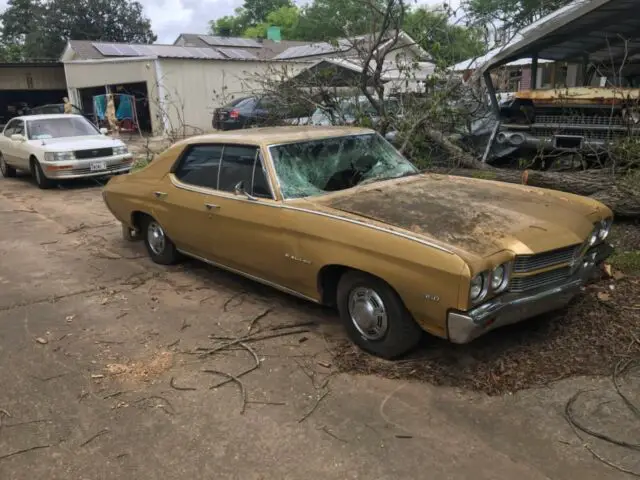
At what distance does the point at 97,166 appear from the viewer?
38.2ft

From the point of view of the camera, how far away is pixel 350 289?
386 centimetres

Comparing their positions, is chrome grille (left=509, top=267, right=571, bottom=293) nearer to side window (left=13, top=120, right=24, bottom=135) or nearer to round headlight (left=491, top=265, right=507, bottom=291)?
round headlight (left=491, top=265, right=507, bottom=291)

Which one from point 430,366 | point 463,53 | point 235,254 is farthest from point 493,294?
point 463,53

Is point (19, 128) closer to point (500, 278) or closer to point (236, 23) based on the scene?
point (500, 278)

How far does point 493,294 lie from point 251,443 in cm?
161

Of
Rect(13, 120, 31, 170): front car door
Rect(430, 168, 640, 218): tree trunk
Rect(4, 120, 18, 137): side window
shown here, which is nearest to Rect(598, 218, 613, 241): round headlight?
Rect(430, 168, 640, 218): tree trunk

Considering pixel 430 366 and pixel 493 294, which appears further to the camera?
pixel 430 366

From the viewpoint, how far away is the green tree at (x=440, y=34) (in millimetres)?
8141

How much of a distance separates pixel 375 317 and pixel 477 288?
30.3 inches

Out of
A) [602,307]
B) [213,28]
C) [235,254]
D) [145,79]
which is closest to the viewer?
[602,307]

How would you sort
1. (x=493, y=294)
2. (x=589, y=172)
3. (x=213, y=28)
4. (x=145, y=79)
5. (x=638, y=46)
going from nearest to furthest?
1. (x=493, y=294)
2. (x=589, y=172)
3. (x=638, y=46)
4. (x=145, y=79)
5. (x=213, y=28)

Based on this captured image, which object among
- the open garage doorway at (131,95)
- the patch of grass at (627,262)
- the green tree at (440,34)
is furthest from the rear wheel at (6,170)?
the patch of grass at (627,262)

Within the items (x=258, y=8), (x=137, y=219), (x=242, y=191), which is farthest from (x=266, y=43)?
(x=258, y=8)

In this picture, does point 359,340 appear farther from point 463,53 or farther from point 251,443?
point 463,53
